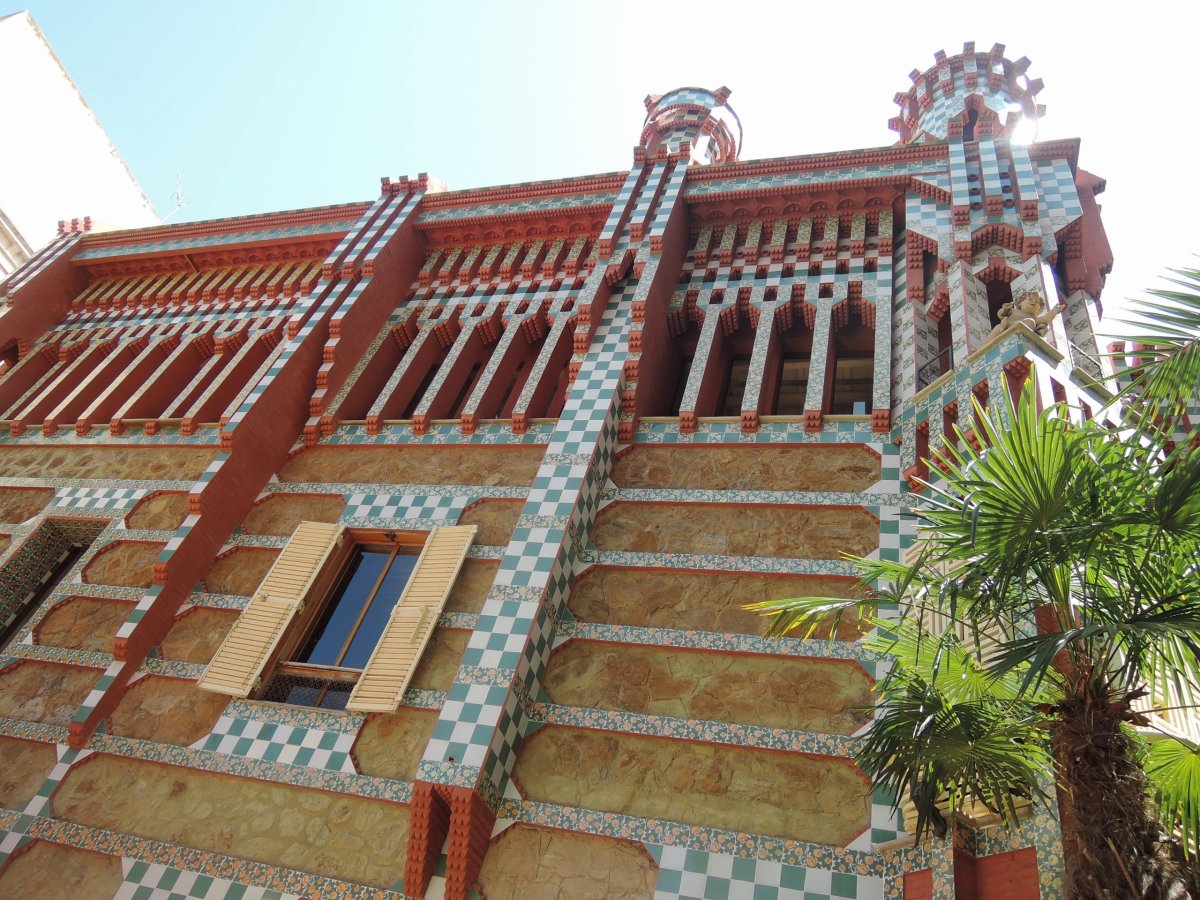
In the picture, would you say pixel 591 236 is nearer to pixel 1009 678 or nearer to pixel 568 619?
pixel 568 619

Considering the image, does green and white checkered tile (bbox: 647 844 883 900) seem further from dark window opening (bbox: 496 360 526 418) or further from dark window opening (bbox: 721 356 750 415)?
dark window opening (bbox: 496 360 526 418)

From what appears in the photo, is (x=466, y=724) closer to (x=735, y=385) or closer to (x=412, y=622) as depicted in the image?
(x=412, y=622)

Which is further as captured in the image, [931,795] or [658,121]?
[658,121]

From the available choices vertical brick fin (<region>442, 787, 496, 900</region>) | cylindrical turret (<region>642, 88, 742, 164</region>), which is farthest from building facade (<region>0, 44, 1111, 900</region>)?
cylindrical turret (<region>642, 88, 742, 164</region>)

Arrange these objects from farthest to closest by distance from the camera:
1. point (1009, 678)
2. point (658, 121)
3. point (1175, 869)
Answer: point (658, 121)
point (1009, 678)
point (1175, 869)

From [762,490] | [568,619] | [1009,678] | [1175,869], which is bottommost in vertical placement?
[1175,869]

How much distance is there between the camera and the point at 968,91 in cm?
1550

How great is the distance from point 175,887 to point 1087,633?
7.20 meters

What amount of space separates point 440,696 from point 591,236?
7.32 m

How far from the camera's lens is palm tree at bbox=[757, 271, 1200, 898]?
4.10 m

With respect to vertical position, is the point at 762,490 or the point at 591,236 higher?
the point at 591,236

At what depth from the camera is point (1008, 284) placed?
10.3 metres

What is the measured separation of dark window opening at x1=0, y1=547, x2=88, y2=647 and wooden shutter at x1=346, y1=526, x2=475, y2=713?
187 inches

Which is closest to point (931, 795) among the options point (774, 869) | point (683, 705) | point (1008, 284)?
point (774, 869)
